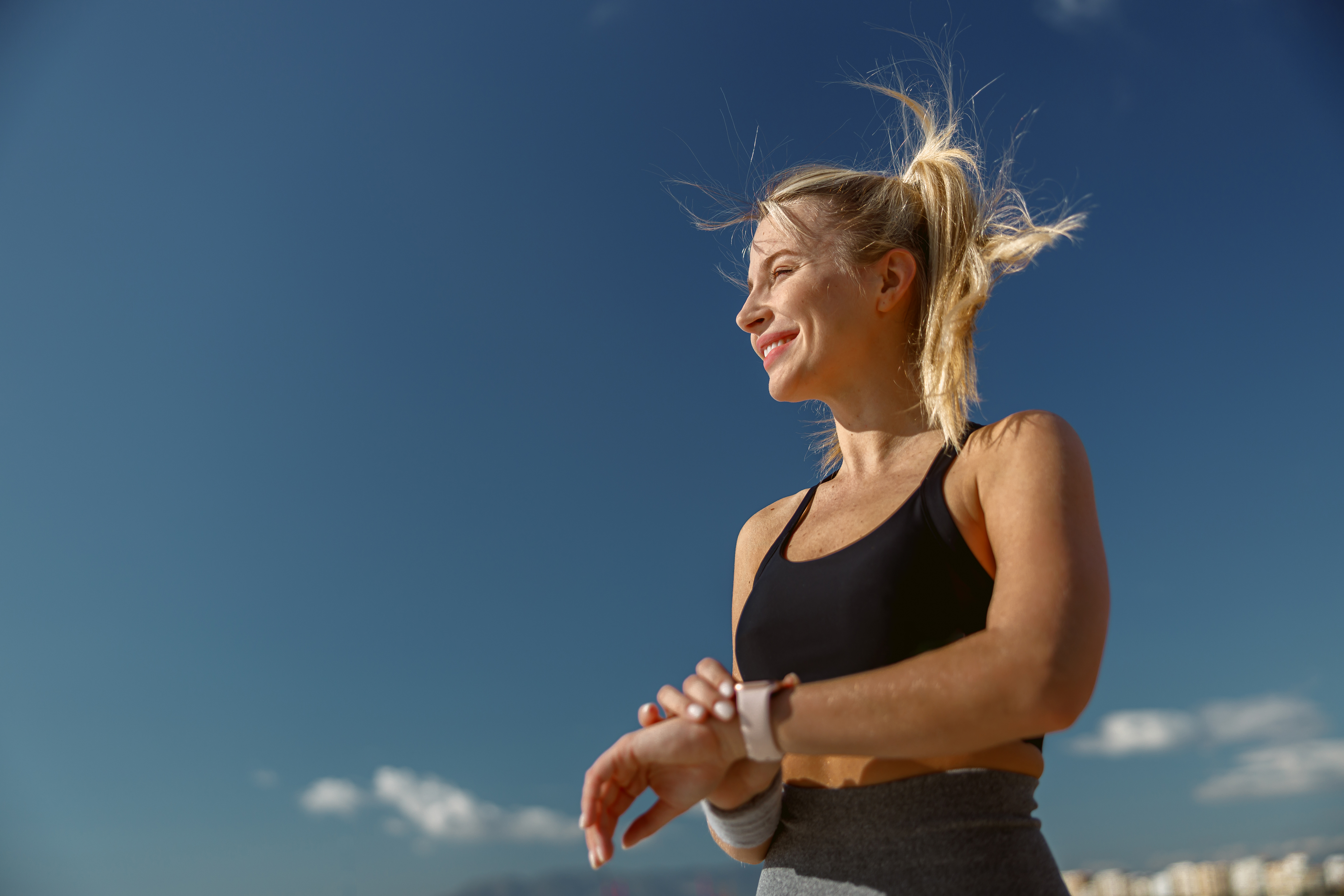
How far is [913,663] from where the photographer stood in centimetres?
170

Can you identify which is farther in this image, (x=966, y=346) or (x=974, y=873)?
(x=966, y=346)

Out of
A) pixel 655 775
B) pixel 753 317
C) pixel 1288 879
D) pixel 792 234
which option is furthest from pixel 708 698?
pixel 1288 879

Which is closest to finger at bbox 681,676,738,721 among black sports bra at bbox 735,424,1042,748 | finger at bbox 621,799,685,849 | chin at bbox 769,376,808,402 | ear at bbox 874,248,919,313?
finger at bbox 621,799,685,849

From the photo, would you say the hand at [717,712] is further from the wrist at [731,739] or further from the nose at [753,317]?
the nose at [753,317]

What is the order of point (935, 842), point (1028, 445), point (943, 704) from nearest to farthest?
point (943, 704), point (935, 842), point (1028, 445)

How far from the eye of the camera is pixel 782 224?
3051 millimetres

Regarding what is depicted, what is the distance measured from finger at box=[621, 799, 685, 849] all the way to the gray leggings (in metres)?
0.50

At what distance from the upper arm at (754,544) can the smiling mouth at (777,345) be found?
0.53 m

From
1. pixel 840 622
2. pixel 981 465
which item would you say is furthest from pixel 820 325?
pixel 840 622

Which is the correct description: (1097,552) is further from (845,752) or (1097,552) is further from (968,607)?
(845,752)

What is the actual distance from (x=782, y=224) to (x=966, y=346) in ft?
2.64

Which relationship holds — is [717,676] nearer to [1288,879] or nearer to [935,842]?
[935,842]

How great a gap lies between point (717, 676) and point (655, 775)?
26 cm

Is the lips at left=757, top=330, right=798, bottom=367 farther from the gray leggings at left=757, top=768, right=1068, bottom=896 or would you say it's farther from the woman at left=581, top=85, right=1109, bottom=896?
the gray leggings at left=757, top=768, right=1068, bottom=896
